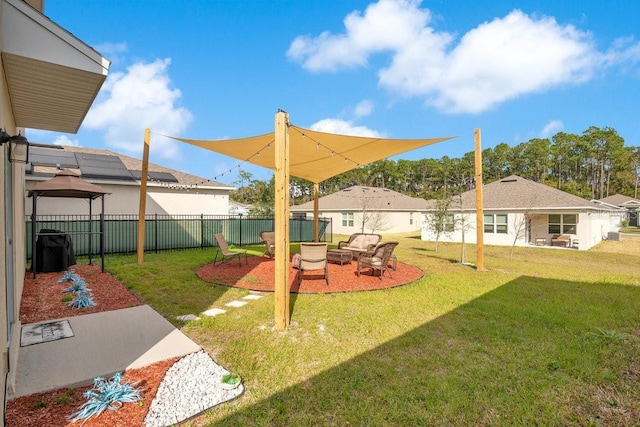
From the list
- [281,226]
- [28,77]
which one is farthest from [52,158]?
[281,226]

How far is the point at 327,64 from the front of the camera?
15.6m

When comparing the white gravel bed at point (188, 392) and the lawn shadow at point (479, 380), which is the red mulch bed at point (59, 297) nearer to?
the white gravel bed at point (188, 392)

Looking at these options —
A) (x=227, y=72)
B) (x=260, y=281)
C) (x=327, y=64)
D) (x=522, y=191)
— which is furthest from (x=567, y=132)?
(x=260, y=281)

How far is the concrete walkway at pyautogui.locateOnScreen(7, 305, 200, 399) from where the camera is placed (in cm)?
281

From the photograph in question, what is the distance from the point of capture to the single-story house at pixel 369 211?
2703 centimetres

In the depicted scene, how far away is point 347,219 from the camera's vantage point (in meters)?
28.1

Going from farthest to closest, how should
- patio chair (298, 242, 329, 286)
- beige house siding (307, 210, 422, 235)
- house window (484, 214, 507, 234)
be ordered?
beige house siding (307, 210, 422, 235), house window (484, 214, 507, 234), patio chair (298, 242, 329, 286)

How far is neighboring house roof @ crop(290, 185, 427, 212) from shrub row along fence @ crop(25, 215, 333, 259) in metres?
12.7

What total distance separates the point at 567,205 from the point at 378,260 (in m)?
14.5

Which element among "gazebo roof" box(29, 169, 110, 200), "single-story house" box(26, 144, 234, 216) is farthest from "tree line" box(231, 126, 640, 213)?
"gazebo roof" box(29, 169, 110, 200)

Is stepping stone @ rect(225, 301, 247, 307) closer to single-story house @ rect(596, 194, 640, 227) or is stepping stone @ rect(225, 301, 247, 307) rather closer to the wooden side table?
the wooden side table

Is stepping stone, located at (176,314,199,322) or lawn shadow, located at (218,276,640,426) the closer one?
lawn shadow, located at (218,276,640,426)

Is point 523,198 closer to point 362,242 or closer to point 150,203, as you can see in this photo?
point 362,242

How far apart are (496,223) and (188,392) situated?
19753 mm
